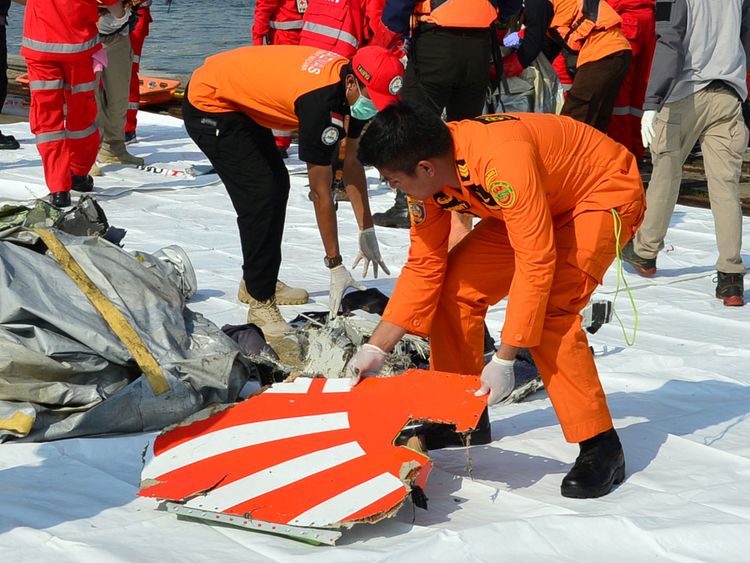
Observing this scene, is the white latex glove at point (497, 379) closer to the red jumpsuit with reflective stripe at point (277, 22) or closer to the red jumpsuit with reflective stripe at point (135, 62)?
the red jumpsuit with reflective stripe at point (277, 22)

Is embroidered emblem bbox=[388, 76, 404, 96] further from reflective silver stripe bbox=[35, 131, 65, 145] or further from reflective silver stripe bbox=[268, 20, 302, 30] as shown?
reflective silver stripe bbox=[268, 20, 302, 30]

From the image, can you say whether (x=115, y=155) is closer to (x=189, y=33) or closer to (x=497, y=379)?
(x=497, y=379)

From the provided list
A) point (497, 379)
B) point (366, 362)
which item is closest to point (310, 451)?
point (366, 362)

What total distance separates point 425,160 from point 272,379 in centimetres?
119

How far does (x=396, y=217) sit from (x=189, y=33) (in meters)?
19.7

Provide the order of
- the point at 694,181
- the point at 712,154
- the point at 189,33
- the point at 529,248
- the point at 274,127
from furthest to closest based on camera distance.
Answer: the point at 189,33, the point at 694,181, the point at 712,154, the point at 274,127, the point at 529,248

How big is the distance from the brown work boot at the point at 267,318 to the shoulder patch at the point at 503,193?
1687 millimetres

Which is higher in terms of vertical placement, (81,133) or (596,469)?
(596,469)

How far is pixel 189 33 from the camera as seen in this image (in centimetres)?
2456

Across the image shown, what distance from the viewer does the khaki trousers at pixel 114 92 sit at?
735 centimetres

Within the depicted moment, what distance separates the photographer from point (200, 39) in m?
23.4

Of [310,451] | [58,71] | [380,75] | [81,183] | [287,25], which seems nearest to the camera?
[310,451]

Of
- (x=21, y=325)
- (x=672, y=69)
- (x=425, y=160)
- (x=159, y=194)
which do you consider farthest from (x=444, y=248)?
(x=159, y=194)

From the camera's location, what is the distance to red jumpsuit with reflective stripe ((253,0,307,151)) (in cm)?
754
